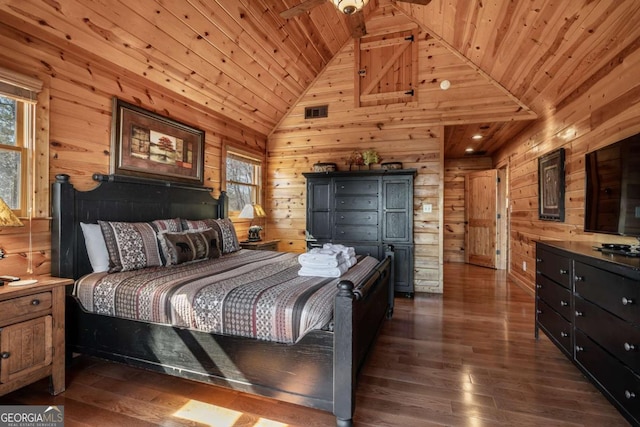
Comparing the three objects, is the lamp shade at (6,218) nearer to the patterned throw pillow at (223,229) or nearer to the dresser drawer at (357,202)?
the patterned throw pillow at (223,229)

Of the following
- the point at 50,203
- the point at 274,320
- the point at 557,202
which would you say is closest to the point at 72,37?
the point at 50,203

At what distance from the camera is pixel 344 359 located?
63.7 inches

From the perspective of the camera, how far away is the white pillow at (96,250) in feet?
8.08

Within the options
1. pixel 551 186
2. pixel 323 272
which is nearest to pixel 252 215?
pixel 323 272

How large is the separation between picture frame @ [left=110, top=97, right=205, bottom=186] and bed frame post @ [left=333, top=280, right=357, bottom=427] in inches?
101

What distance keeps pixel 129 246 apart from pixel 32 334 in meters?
0.80

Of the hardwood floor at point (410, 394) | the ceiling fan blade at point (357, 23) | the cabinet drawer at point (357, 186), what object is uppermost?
the ceiling fan blade at point (357, 23)

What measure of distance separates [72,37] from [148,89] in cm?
84

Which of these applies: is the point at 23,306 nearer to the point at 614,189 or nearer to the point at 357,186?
the point at 357,186

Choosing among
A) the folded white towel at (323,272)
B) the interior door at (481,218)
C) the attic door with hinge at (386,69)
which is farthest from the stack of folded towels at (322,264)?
the interior door at (481,218)

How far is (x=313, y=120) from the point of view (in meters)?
5.20

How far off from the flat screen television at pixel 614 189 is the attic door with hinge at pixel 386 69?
261cm

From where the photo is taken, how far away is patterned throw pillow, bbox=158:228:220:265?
8.83 feet

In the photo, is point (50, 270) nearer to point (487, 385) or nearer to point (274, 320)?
point (274, 320)
